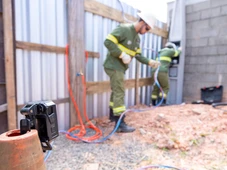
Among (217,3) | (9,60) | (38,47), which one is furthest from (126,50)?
(217,3)

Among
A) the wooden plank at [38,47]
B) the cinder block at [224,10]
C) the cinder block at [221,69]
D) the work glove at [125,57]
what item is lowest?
the cinder block at [221,69]

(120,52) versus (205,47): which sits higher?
(205,47)

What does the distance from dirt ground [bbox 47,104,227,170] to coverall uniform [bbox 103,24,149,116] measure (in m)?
0.46

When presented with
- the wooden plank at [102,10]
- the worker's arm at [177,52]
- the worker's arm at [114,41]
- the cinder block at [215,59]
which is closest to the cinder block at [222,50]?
the cinder block at [215,59]

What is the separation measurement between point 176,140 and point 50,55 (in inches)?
76.2

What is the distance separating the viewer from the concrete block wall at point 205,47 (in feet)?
12.6

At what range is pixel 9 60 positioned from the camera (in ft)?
6.39

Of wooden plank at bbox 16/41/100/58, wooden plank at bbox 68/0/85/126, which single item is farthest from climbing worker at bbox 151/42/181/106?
wooden plank at bbox 16/41/100/58

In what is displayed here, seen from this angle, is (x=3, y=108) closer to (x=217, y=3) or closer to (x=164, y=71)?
(x=164, y=71)

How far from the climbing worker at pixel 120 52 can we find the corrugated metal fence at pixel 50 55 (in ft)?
1.67

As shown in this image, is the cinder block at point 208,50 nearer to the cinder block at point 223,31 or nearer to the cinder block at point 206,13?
the cinder block at point 223,31

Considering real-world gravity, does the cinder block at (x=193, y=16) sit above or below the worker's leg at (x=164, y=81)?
above


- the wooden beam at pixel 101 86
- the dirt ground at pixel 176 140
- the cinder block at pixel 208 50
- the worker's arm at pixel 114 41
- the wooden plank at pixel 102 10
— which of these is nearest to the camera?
the dirt ground at pixel 176 140

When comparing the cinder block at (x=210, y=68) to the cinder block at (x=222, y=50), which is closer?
the cinder block at (x=222, y=50)
